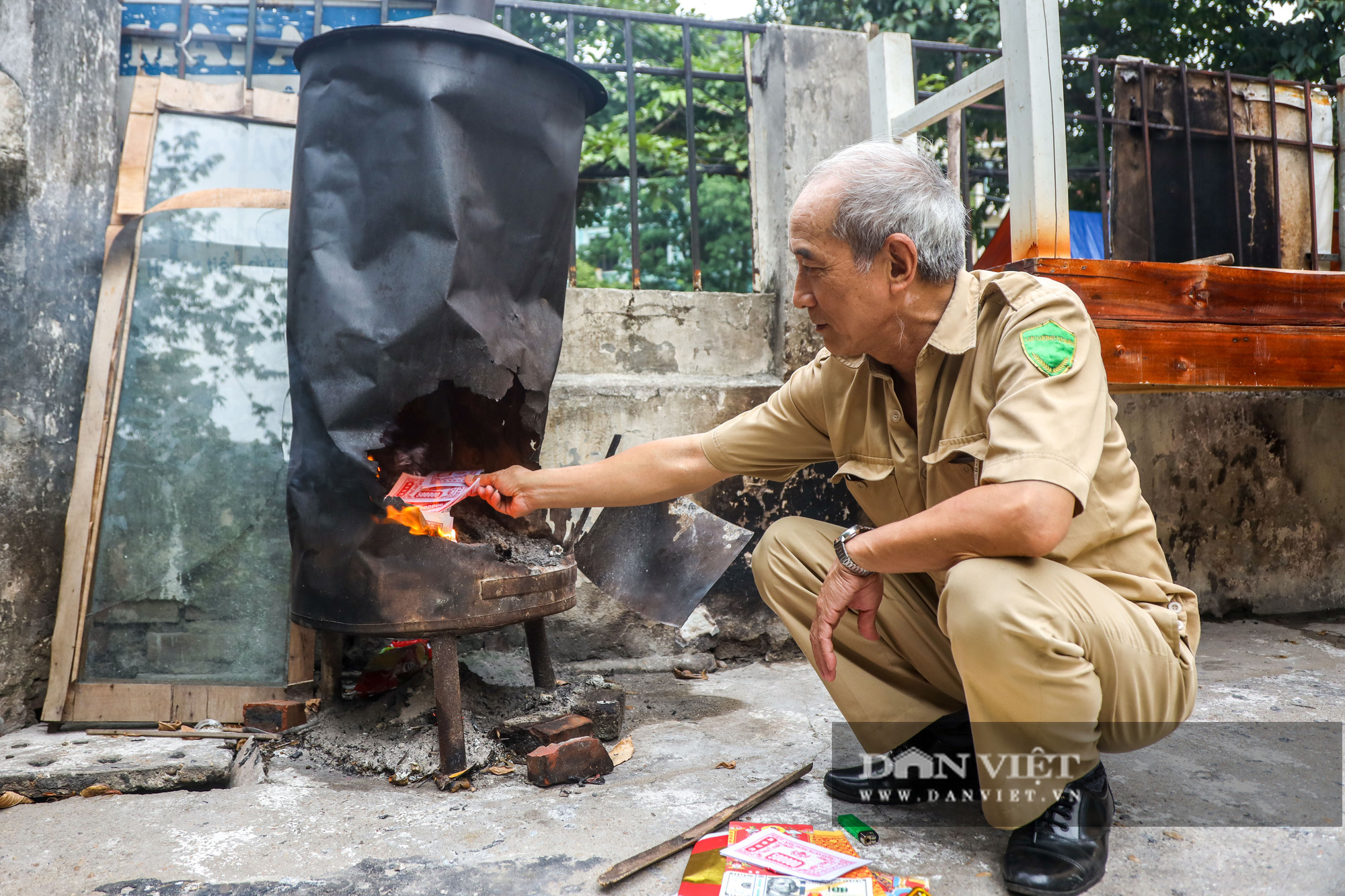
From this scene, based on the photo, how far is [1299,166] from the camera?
12.8 feet

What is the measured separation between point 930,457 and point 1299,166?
11.2 feet

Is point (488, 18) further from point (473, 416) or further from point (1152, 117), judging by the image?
point (1152, 117)

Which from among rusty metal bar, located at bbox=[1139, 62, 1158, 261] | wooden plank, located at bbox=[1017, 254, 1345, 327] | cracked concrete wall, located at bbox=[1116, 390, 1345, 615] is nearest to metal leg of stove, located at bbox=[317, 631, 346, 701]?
wooden plank, located at bbox=[1017, 254, 1345, 327]

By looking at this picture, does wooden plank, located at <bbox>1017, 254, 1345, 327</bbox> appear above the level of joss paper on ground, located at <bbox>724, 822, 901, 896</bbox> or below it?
above

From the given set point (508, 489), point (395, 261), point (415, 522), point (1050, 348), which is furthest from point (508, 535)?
point (1050, 348)

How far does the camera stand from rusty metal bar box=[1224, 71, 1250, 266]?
145 inches

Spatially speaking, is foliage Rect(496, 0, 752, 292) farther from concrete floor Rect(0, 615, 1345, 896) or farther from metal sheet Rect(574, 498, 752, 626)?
concrete floor Rect(0, 615, 1345, 896)

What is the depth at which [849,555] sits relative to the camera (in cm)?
173

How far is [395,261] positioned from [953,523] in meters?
1.33

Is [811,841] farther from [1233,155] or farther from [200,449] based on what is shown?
[1233,155]

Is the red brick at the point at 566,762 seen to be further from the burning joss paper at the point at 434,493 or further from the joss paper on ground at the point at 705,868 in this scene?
the burning joss paper at the point at 434,493

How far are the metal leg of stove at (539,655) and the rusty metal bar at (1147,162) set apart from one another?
3010mm

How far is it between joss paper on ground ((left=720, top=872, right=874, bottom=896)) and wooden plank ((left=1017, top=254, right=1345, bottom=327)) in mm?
1684

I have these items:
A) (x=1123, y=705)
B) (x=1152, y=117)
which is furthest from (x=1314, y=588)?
(x=1123, y=705)
